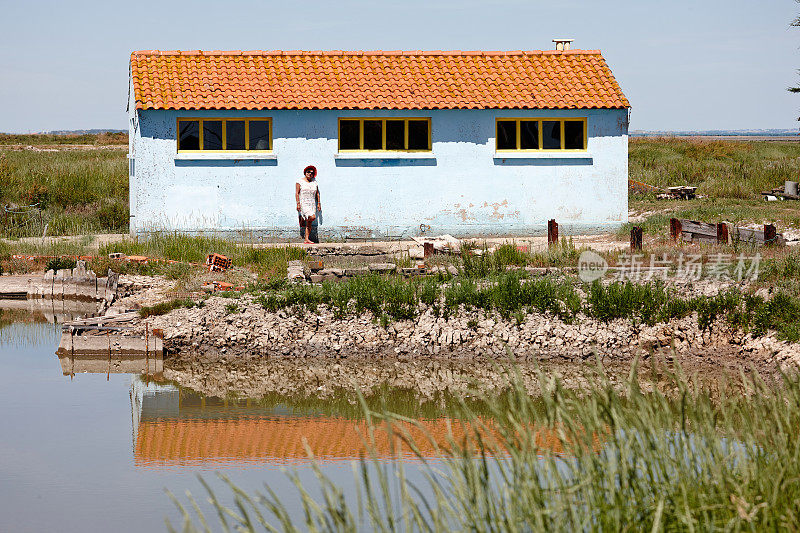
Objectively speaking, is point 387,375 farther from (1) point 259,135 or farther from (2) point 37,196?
(2) point 37,196

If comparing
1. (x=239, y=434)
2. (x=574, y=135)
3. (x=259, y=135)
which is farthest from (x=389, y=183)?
(x=239, y=434)

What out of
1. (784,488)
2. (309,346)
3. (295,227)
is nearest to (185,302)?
(309,346)

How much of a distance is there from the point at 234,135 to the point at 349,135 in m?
2.55

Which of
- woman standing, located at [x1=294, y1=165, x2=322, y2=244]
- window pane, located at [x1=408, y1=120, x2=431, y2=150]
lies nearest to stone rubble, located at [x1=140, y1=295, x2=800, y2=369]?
woman standing, located at [x1=294, y1=165, x2=322, y2=244]

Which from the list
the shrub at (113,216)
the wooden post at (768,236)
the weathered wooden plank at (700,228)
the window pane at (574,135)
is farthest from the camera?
the shrub at (113,216)

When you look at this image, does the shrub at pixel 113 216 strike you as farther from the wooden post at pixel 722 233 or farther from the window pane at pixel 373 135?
the wooden post at pixel 722 233

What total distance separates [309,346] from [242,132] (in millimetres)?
9292

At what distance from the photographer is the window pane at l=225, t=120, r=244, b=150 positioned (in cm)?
2178

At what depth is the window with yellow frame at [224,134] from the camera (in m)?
21.7

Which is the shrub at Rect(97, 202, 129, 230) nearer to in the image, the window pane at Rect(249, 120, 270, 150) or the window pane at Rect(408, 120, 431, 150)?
the window pane at Rect(249, 120, 270, 150)

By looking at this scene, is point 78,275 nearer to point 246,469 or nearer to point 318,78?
point 318,78

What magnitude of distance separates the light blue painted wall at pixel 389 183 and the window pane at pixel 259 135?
0.78ft

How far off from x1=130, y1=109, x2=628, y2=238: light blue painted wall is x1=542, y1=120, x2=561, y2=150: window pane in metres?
0.26

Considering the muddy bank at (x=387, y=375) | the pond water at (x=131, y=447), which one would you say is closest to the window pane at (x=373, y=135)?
the muddy bank at (x=387, y=375)
